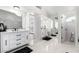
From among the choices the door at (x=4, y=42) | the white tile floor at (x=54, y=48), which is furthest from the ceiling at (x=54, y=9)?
the white tile floor at (x=54, y=48)

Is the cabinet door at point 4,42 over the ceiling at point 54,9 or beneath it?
beneath

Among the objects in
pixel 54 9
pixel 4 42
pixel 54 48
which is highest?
pixel 54 9

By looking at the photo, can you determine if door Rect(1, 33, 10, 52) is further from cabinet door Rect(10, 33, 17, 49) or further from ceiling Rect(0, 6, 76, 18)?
ceiling Rect(0, 6, 76, 18)

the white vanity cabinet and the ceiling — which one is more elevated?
the ceiling

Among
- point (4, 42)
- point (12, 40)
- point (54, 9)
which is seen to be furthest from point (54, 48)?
point (4, 42)

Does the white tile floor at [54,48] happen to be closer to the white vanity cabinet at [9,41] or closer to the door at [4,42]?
the white vanity cabinet at [9,41]

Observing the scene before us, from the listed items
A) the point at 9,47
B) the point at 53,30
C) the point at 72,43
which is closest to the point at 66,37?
the point at 72,43

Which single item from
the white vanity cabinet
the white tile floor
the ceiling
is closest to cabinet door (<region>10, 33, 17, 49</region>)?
the white vanity cabinet

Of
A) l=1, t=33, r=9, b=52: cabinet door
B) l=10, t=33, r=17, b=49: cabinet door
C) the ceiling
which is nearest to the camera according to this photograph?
the ceiling

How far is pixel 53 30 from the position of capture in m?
1.83

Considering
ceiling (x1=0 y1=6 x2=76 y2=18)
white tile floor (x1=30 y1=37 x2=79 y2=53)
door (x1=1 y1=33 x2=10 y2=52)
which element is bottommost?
white tile floor (x1=30 y1=37 x2=79 y2=53)

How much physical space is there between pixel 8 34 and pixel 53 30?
1.11 meters

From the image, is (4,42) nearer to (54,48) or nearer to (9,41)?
(9,41)
